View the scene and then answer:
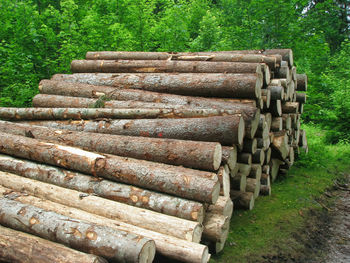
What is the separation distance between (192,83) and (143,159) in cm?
249

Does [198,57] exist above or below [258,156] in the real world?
above

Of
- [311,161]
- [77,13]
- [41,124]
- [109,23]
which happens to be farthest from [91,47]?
[311,161]

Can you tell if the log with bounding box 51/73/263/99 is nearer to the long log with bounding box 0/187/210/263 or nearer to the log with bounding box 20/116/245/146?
the log with bounding box 20/116/245/146

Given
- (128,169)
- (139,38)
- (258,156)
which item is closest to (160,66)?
(258,156)

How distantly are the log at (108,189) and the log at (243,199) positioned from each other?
6.73 ft

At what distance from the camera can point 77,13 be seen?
14.7 metres

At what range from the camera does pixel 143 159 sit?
15.7ft

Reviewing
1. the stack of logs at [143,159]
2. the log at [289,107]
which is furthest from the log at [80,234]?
the log at [289,107]

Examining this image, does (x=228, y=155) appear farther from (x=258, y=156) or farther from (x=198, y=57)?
(x=198, y=57)

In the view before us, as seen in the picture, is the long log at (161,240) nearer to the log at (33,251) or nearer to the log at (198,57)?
the log at (33,251)

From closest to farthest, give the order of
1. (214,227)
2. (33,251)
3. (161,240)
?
1. (33,251)
2. (161,240)
3. (214,227)

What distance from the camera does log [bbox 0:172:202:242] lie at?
3701 millimetres

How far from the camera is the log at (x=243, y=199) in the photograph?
5.95 metres

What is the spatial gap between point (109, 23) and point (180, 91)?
7.64 meters
